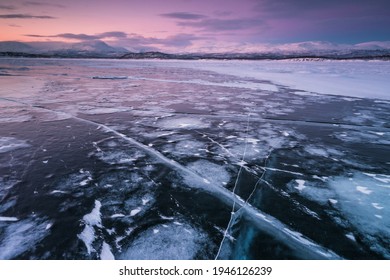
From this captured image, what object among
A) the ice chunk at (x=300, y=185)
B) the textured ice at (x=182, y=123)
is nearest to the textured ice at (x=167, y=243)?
the ice chunk at (x=300, y=185)

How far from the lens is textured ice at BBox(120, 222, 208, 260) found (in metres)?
1.68

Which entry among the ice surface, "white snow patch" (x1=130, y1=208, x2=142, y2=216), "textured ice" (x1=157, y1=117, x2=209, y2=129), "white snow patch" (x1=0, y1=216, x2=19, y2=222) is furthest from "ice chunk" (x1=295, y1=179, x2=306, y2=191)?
the ice surface

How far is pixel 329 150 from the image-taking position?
3.51 metres

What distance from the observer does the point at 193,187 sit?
2.52m

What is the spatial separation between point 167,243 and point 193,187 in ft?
2.66

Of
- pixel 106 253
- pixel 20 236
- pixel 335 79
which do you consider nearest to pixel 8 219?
pixel 20 236

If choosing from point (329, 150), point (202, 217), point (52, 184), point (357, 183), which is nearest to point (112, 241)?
point (202, 217)

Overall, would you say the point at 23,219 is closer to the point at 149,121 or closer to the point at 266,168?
the point at 266,168

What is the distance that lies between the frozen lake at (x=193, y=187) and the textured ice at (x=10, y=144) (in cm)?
2

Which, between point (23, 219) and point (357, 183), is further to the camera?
point (357, 183)

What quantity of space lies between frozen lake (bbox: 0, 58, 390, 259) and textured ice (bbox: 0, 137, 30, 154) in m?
0.02

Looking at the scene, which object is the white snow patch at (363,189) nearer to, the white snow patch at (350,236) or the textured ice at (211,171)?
the white snow patch at (350,236)

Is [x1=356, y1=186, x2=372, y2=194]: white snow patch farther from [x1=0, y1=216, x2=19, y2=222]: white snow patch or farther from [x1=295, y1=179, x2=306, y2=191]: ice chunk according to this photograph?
[x1=0, y1=216, x2=19, y2=222]: white snow patch

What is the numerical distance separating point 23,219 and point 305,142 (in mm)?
3720
